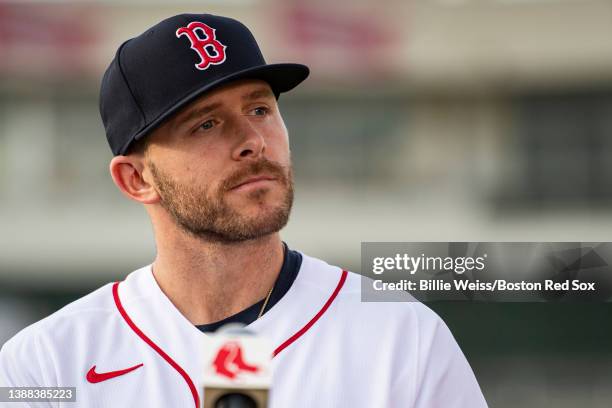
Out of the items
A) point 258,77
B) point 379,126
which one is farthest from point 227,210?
point 379,126

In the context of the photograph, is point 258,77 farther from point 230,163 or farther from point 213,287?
point 213,287

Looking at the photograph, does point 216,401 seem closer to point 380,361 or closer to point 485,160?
point 380,361

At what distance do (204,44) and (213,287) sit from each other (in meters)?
0.65

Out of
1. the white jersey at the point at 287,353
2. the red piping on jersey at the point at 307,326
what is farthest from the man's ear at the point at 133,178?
the red piping on jersey at the point at 307,326

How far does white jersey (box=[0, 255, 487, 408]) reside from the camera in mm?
2449

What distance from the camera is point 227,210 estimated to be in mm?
2506

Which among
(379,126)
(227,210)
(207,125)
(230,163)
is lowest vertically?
(227,210)

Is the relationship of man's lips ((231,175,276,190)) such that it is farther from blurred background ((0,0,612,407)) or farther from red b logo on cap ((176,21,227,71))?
blurred background ((0,0,612,407))

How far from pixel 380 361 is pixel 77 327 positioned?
2.67 ft

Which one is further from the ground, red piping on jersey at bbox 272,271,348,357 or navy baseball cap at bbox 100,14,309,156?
navy baseball cap at bbox 100,14,309,156

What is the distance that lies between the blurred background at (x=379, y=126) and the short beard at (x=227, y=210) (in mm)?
10946

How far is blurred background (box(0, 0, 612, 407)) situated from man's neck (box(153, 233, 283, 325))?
10851mm

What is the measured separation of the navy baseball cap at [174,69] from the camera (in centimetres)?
253

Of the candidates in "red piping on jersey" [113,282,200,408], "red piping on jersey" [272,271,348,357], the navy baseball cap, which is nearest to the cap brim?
the navy baseball cap
